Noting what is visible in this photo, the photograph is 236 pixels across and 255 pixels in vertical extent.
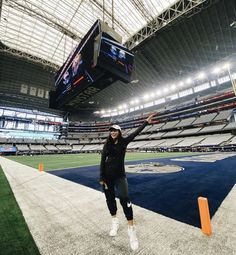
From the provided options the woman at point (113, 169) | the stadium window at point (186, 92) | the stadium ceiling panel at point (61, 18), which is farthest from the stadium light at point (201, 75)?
the woman at point (113, 169)

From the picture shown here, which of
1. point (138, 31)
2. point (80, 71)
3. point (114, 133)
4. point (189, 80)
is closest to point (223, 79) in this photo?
point (189, 80)

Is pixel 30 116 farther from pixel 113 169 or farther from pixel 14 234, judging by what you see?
pixel 113 169

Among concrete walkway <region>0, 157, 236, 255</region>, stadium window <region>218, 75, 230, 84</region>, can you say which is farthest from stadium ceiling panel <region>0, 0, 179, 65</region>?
stadium window <region>218, 75, 230, 84</region>

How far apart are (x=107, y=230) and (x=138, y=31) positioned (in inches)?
807

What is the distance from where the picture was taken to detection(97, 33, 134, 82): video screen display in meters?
8.52

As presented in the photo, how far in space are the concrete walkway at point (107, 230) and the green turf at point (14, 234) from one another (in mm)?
103

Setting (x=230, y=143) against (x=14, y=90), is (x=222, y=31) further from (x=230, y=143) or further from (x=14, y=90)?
(x=14, y=90)

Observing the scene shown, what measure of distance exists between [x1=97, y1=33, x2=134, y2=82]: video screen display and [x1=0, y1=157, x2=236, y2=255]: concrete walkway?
7.63m

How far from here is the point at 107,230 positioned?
8.04 ft

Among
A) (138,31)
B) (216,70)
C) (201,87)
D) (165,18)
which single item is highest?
(216,70)

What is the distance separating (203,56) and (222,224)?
28679 mm

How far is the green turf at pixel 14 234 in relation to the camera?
1.93m

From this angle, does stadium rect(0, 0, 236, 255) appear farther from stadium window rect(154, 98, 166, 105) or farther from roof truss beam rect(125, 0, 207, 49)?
stadium window rect(154, 98, 166, 105)

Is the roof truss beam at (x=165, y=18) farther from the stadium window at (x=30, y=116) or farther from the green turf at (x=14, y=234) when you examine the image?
the stadium window at (x=30, y=116)
